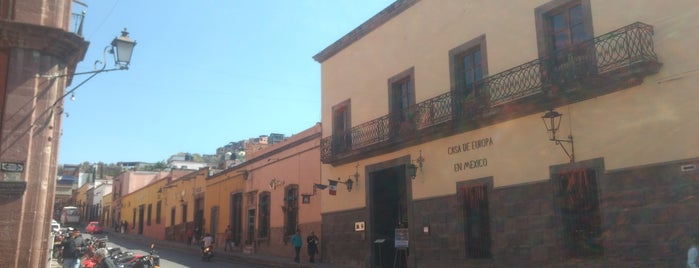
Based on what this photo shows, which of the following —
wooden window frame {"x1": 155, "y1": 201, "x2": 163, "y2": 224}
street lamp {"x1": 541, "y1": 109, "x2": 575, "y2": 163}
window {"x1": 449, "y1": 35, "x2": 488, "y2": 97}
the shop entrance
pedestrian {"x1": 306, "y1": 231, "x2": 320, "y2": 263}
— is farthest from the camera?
wooden window frame {"x1": 155, "y1": 201, "x2": 163, "y2": 224}

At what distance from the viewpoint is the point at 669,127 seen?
10.8 m

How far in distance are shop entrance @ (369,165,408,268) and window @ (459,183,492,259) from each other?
133 inches

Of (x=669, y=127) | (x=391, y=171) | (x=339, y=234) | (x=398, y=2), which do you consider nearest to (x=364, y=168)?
(x=391, y=171)

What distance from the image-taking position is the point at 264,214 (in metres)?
26.8

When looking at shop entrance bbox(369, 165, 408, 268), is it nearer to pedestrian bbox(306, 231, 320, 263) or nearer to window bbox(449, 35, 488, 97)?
pedestrian bbox(306, 231, 320, 263)

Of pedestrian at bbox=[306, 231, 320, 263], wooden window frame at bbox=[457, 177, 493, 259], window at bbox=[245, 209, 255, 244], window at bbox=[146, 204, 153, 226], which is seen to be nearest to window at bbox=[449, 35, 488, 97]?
wooden window frame at bbox=[457, 177, 493, 259]

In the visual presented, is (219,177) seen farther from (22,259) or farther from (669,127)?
(669,127)

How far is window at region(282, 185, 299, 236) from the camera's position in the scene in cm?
2389

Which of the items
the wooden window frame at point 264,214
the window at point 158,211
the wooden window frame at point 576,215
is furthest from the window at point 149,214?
the wooden window frame at point 576,215

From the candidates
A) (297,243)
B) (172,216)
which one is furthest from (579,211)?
(172,216)

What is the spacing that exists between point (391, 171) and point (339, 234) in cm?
319

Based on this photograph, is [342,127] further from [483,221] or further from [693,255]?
[693,255]

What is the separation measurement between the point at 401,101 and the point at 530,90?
19.1 ft

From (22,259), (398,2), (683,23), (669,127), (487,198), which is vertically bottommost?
(22,259)
